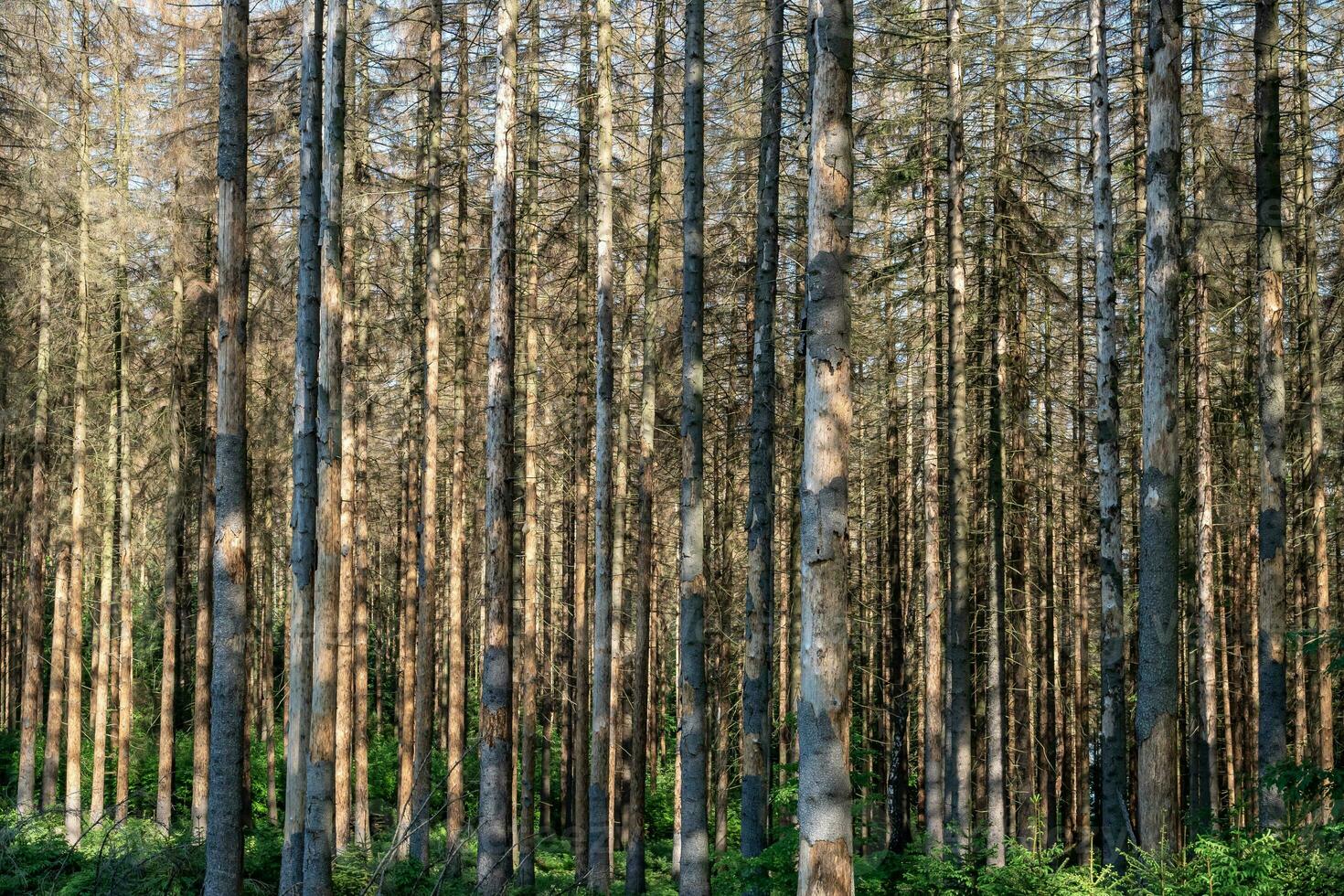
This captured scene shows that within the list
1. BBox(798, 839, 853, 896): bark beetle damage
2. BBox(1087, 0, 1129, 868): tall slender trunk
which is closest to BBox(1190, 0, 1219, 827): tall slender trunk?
BBox(1087, 0, 1129, 868): tall slender trunk

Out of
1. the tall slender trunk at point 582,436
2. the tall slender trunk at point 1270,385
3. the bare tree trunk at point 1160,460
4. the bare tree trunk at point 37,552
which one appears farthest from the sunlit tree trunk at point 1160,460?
the bare tree trunk at point 37,552

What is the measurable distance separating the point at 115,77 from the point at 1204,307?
21.2 meters

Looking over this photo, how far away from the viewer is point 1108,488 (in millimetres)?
12031

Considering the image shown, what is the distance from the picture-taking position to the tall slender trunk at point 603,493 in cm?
1421

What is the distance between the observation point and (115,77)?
21484 millimetres

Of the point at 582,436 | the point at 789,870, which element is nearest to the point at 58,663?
the point at 582,436

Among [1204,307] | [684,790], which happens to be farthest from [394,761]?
[1204,307]

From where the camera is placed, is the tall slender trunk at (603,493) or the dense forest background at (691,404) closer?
the dense forest background at (691,404)

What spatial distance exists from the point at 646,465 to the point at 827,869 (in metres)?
10.5

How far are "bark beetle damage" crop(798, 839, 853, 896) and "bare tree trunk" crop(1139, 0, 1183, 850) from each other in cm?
448

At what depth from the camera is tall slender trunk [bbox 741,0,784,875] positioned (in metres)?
12.1

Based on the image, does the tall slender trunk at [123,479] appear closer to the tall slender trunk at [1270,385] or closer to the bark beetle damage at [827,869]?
the bark beetle damage at [827,869]

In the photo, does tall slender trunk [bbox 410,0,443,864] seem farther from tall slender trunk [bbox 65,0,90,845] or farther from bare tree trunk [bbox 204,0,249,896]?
tall slender trunk [bbox 65,0,90,845]

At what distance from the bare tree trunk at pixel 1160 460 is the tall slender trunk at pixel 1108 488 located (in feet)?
8.86
